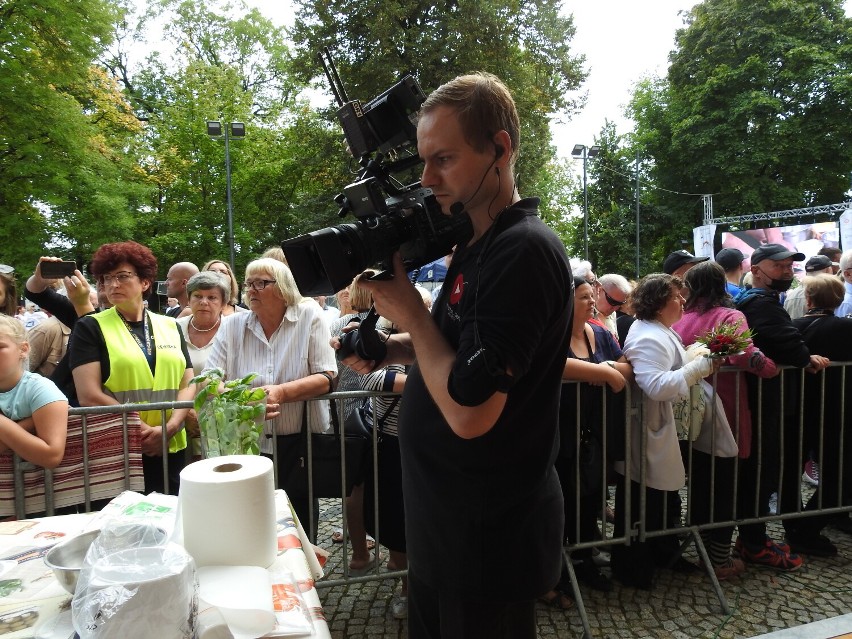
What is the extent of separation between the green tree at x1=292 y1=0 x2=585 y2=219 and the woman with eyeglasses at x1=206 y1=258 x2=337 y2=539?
46.0ft

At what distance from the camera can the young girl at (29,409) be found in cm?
240

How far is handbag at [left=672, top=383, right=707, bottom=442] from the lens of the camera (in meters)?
3.51

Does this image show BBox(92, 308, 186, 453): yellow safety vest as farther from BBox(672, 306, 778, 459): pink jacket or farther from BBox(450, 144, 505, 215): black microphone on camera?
BBox(672, 306, 778, 459): pink jacket

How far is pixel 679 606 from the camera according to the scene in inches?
128

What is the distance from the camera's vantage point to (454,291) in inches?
57.8

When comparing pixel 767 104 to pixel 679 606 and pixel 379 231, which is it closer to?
pixel 679 606

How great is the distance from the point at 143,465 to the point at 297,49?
18.0 m

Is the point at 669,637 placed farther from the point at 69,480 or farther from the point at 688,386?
the point at 69,480

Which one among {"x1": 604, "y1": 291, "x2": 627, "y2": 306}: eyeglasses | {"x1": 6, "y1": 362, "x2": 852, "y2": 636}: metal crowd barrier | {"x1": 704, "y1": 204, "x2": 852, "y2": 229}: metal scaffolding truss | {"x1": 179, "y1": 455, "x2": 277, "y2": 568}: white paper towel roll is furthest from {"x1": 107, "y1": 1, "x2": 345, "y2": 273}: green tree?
{"x1": 179, "y1": 455, "x2": 277, "y2": 568}: white paper towel roll

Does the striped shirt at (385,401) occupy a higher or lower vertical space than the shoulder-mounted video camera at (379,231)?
lower

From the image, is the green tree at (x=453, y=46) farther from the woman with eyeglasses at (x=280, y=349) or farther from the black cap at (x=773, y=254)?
the woman with eyeglasses at (x=280, y=349)

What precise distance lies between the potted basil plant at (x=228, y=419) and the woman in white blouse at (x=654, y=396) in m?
2.36

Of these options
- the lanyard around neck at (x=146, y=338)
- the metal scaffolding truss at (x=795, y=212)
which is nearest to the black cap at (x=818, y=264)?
the lanyard around neck at (x=146, y=338)

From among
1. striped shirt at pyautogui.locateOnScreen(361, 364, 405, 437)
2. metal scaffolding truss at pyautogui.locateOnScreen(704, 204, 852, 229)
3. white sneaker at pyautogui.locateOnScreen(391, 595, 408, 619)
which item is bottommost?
white sneaker at pyautogui.locateOnScreen(391, 595, 408, 619)
